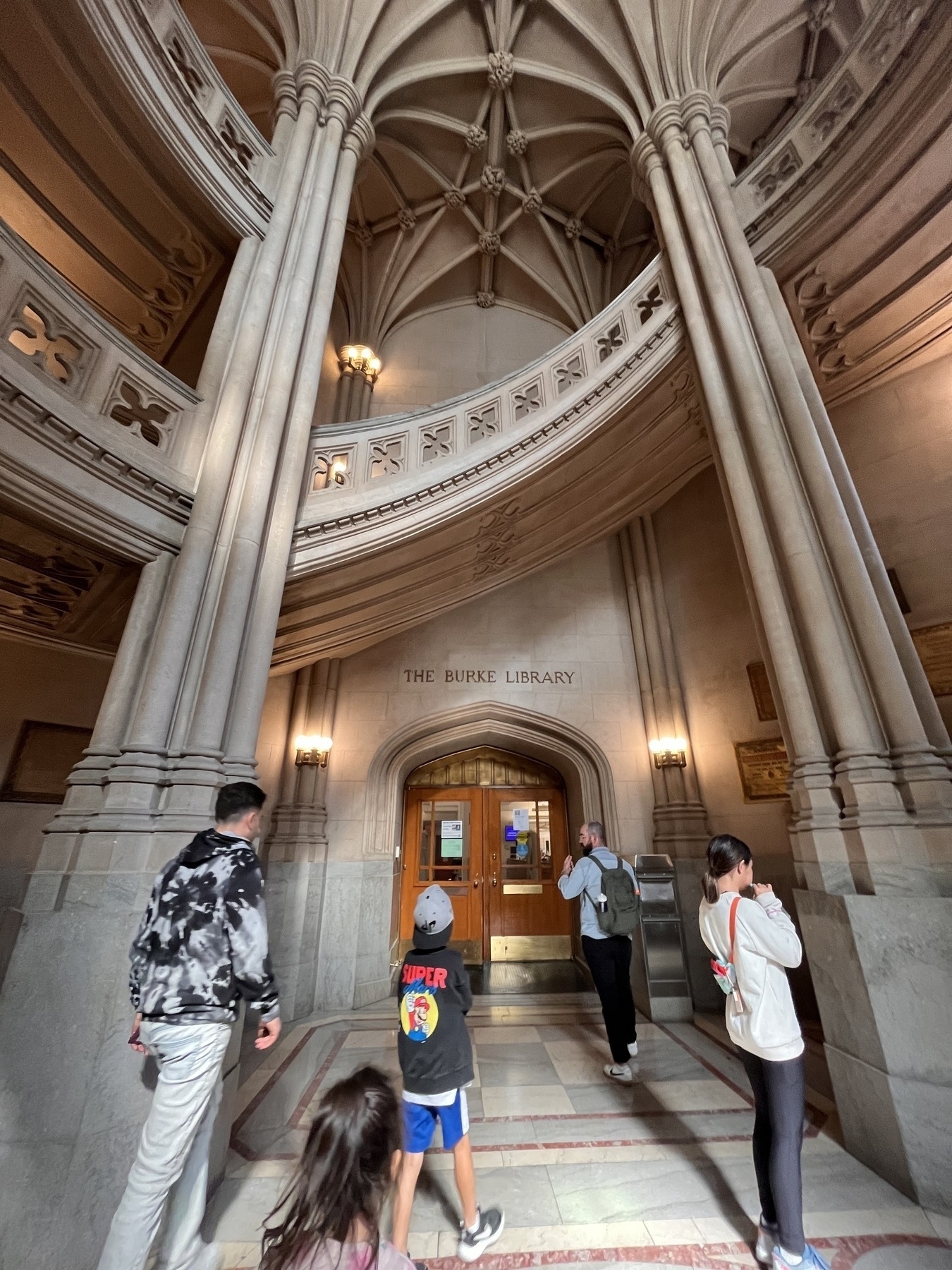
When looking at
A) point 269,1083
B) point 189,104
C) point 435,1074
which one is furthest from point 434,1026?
point 189,104

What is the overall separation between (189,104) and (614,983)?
295 inches

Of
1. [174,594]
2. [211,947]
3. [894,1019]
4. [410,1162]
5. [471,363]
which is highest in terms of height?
[471,363]

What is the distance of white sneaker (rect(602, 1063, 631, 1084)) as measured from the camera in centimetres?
357

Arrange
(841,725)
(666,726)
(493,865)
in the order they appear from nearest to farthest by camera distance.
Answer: (841,725) < (666,726) < (493,865)

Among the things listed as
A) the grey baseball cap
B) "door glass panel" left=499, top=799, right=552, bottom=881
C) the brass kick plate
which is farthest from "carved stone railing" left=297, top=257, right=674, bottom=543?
the brass kick plate

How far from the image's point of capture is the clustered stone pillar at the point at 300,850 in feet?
17.6

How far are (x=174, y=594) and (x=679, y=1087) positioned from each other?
4566 millimetres

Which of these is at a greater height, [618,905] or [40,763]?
[40,763]

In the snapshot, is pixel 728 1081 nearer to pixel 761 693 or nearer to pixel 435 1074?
pixel 435 1074

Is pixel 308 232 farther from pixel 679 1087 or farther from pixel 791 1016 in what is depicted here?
pixel 679 1087

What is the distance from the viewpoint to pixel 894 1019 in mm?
2533

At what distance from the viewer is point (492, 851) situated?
764 centimetres

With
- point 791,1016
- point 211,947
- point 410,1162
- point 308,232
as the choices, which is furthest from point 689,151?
point 410,1162

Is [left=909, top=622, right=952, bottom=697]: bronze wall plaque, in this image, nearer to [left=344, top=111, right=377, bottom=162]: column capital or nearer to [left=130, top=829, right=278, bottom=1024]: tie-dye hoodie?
[left=130, top=829, right=278, bottom=1024]: tie-dye hoodie
